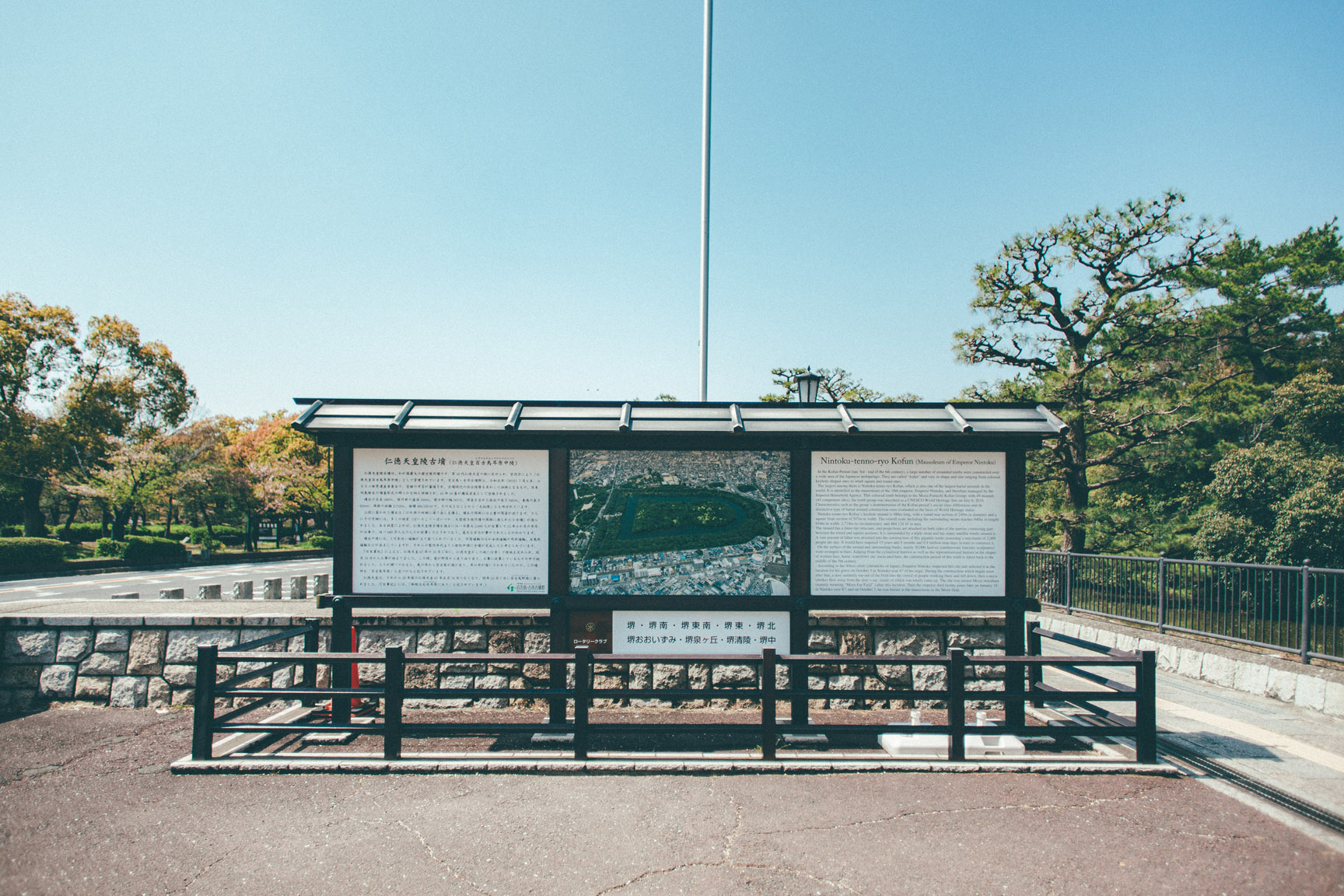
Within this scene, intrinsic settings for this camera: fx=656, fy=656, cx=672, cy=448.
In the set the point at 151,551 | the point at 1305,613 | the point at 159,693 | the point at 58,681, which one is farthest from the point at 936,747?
the point at 151,551

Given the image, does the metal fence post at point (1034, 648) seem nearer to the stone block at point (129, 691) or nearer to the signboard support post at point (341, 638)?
the signboard support post at point (341, 638)

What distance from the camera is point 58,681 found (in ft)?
23.0

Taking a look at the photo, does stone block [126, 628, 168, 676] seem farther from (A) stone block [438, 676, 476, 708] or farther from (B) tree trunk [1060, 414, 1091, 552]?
(B) tree trunk [1060, 414, 1091, 552]

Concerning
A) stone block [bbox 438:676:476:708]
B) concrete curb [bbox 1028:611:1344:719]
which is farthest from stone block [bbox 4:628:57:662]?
concrete curb [bbox 1028:611:1344:719]

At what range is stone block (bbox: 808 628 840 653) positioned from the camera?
261 inches

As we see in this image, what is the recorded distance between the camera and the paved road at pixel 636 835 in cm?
371

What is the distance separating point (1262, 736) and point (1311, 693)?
1572mm

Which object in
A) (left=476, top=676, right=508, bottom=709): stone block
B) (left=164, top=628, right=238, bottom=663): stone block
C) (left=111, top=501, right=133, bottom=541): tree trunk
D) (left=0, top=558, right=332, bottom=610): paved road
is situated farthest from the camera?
(left=111, top=501, right=133, bottom=541): tree trunk

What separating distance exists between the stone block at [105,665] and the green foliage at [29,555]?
22393mm

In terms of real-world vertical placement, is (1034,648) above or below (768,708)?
above

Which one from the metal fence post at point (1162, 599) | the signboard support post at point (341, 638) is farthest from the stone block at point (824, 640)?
the metal fence post at point (1162, 599)

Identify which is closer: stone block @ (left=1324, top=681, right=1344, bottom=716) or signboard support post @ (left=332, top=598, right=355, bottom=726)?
signboard support post @ (left=332, top=598, right=355, bottom=726)

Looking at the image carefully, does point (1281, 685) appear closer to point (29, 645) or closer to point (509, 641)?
point (509, 641)

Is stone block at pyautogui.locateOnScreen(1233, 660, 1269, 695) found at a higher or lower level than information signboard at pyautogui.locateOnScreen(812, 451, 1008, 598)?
lower
